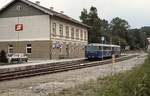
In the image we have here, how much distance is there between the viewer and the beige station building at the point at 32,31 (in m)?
63.0

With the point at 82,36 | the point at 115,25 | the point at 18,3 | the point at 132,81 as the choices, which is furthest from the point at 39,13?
the point at 115,25

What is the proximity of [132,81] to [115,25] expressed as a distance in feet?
531

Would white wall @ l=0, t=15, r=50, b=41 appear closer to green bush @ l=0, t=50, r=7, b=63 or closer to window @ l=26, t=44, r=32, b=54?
window @ l=26, t=44, r=32, b=54

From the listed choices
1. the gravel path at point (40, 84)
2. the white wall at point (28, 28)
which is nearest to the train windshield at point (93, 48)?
the white wall at point (28, 28)

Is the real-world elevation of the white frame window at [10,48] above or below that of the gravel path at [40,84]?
above

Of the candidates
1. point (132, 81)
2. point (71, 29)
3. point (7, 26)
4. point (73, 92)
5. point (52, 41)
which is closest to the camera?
point (132, 81)

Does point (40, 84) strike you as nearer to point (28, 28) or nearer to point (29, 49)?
point (29, 49)

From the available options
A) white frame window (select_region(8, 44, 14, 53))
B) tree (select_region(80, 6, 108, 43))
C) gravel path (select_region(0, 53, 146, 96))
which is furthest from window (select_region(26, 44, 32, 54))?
gravel path (select_region(0, 53, 146, 96))

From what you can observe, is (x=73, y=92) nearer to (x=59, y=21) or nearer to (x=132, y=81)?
(x=132, y=81)

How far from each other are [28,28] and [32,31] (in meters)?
1.05

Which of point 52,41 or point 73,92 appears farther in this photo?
point 52,41

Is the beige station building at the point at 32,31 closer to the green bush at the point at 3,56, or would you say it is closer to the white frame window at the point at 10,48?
the white frame window at the point at 10,48

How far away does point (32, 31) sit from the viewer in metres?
64.8

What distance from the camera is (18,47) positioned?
65.6 metres
